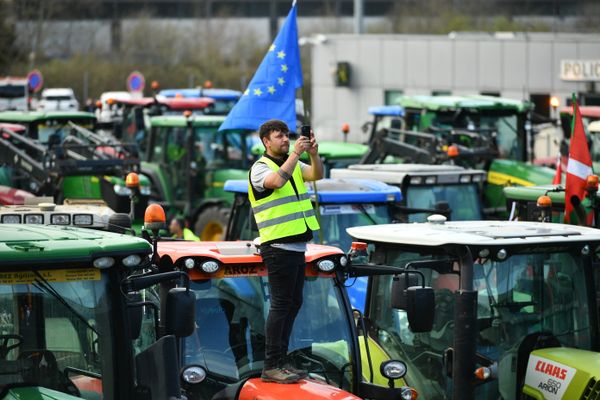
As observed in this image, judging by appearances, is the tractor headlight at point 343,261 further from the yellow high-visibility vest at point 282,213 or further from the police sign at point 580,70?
the police sign at point 580,70

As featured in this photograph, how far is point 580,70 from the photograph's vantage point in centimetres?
3362

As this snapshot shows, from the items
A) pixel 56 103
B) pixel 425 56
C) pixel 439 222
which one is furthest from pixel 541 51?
pixel 439 222

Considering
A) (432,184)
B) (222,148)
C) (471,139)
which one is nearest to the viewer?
(432,184)

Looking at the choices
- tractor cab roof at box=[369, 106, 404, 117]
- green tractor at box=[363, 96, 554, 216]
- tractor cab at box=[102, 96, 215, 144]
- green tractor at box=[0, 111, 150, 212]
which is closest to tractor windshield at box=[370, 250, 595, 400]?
green tractor at box=[0, 111, 150, 212]

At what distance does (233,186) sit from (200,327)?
5.77 m

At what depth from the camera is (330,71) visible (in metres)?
41.6

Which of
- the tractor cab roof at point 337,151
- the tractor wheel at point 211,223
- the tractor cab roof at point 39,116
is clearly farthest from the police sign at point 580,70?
the tractor cab roof at point 39,116

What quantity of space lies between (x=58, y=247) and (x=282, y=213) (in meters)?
1.93

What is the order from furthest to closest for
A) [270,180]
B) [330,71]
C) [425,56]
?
[330,71]
[425,56]
[270,180]

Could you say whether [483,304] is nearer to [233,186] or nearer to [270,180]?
[270,180]

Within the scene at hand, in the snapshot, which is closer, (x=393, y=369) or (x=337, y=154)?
(x=393, y=369)

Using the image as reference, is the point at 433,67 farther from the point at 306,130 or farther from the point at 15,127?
the point at 306,130

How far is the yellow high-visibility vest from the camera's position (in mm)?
7719

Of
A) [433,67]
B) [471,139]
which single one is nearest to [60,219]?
[471,139]
